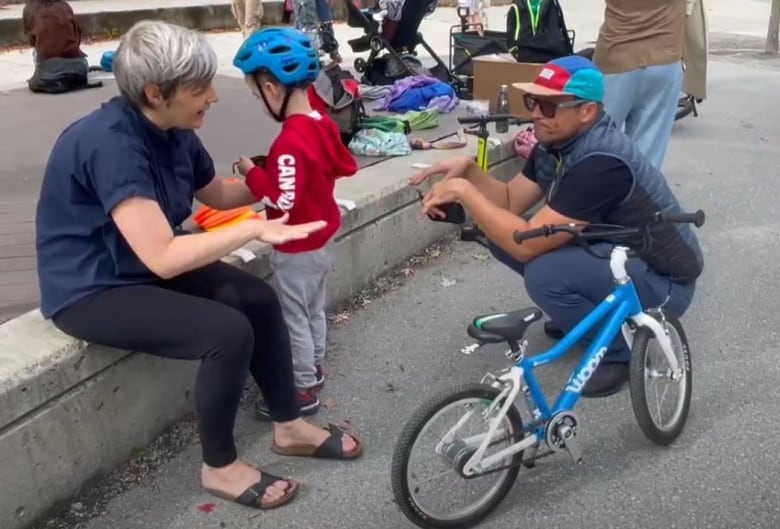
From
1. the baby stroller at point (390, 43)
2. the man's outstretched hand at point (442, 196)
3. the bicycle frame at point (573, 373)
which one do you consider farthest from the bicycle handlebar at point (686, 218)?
the baby stroller at point (390, 43)

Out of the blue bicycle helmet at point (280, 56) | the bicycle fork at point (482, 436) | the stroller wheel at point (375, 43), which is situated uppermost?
the blue bicycle helmet at point (280, 56)

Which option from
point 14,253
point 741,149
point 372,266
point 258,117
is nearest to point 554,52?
point 741,149

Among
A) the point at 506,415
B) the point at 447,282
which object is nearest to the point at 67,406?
the point at 506,415

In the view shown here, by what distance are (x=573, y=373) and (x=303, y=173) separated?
3.66 ft

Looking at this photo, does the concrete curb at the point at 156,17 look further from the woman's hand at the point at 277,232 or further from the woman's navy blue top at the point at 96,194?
the woman's hand at the point at 277,232

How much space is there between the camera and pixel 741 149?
7.58m

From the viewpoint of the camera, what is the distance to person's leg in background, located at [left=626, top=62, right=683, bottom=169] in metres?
5.21

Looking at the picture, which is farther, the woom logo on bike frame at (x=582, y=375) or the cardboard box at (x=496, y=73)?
the cardboard box at (x=496, y=73)

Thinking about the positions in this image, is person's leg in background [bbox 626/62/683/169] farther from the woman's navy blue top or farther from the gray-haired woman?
the woman's navy blue top

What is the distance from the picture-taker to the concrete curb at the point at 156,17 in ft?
39.5

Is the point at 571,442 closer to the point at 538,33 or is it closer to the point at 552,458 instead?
the point at 552,458

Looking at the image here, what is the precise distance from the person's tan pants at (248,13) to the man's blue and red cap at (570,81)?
840 cm

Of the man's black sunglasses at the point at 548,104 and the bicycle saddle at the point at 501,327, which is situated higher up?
the man's black sunglasses at the point at 548,104

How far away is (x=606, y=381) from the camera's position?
3.69m
